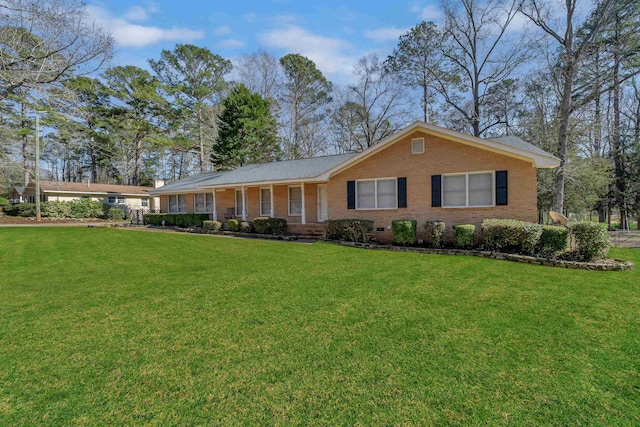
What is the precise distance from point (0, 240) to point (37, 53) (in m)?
7.85

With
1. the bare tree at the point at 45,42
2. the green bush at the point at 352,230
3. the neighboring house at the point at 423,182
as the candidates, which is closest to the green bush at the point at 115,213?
the neighboring house at the point at 423,182

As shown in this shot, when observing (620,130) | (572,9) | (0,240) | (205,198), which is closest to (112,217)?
(205,198)

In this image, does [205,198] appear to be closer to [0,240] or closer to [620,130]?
[0,240]

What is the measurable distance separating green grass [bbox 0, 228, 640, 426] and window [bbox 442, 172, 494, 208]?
4726mm

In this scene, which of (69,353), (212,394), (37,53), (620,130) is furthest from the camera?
(620,130)

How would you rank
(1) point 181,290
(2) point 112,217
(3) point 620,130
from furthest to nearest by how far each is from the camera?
(2) point 112,217 < (3) point 620,130 < (1) point 181,290

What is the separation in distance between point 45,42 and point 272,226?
34.9ft

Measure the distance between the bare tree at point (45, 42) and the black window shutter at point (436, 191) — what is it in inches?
523

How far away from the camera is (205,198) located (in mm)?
21250

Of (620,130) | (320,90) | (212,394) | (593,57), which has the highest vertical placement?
(320,90)

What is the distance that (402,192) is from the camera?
40.7ft

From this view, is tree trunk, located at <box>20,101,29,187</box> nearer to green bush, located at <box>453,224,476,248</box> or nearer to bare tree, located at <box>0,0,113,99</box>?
bare tree, located at <box>0,0,113,99</box>

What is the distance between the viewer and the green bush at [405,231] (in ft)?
36.6

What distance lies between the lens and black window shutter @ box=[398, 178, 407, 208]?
12359 millimetres
